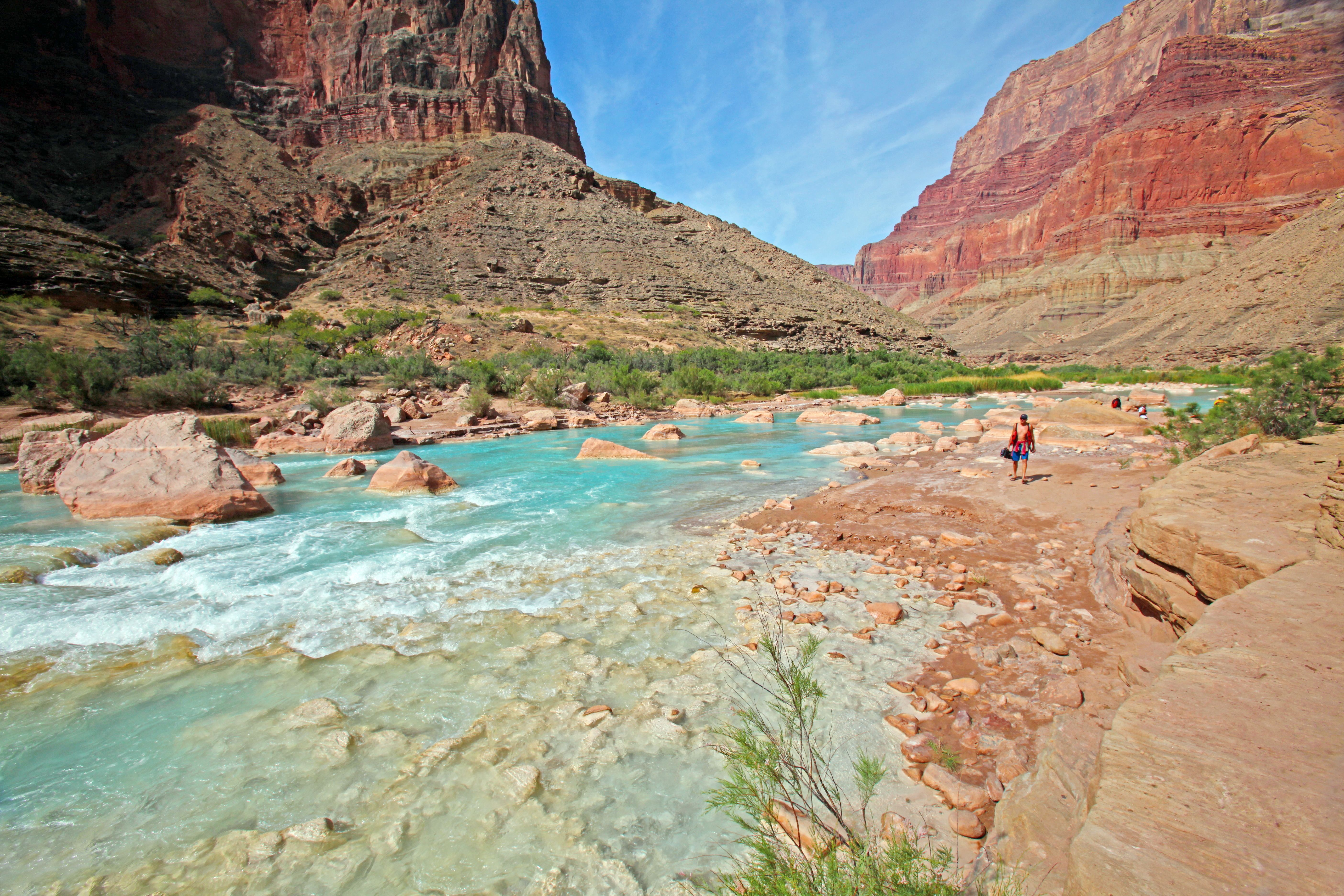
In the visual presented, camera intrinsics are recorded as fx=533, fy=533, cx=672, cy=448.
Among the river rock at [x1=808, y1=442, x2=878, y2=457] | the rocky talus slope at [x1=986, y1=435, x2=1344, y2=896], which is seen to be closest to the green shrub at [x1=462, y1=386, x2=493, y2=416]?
the river rock at [x1=808, y1=442, x2=878, y2=457]

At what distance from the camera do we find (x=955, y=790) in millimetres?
2383

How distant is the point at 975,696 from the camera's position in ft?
10.2

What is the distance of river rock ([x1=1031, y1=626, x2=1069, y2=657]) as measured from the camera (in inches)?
137

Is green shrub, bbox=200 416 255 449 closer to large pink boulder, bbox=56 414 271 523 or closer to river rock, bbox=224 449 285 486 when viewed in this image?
river rock, bbox=224 449 285 486

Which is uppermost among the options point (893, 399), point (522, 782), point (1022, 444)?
point (1022, 444)

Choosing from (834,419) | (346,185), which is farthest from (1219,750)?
(346,185)

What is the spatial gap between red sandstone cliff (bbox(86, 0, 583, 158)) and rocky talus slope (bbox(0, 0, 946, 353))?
0.24m

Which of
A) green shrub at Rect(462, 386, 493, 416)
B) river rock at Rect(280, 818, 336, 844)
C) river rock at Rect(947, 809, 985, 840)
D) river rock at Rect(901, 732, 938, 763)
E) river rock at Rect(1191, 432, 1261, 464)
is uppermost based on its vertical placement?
green shrub at Rect(462, 386, 493, 416)

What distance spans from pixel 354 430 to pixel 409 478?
19.2 feet

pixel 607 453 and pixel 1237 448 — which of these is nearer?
pixel 1237 448

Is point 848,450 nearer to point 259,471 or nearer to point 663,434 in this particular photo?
point 663,434

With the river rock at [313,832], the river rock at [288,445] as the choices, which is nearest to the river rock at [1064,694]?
the river rock at [313,832]

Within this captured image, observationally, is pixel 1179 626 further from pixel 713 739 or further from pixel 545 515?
pixel 545 515

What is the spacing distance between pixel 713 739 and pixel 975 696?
1559mm
